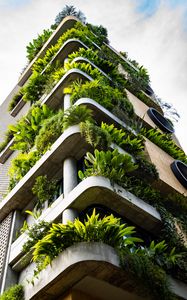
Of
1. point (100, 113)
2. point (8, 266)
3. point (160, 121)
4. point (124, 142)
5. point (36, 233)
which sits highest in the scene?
point (160, 121)

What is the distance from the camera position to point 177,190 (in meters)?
9.88

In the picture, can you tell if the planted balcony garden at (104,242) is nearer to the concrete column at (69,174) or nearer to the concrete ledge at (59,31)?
the concrete column at (69,174)

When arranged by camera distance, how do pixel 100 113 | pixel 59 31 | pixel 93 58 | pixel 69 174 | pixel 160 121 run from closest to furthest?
pixel 69 174 → pixel 100 113 → pixel 93 58 → pixel 160 121 → pixel 59 31

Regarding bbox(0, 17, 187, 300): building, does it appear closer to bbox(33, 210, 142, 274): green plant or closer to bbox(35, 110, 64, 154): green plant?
bbox(35, 110, 64, 154): green plant

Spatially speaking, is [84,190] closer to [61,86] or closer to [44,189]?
[44,189]

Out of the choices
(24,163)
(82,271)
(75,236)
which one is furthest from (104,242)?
(24,163)

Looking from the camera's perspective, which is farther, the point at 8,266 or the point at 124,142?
the point at 124,142

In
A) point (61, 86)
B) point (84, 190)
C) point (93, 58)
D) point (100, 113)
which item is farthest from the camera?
point (93, 58)

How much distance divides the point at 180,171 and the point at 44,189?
4.80m

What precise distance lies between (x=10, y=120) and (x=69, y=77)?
895cm

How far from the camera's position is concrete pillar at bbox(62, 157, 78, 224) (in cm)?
702

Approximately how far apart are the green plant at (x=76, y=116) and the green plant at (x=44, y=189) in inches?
54.4

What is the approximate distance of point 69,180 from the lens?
7867 mm

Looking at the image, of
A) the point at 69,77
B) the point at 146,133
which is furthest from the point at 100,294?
the point at 69,77
